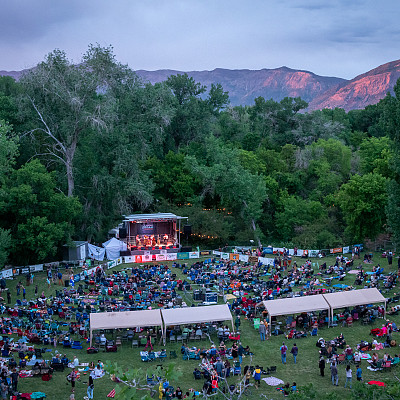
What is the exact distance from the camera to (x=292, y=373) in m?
20.8

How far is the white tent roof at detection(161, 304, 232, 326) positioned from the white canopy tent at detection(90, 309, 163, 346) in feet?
1.46

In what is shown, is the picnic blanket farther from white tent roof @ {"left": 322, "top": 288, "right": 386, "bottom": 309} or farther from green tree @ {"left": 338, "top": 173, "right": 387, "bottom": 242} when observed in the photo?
green tree @ {"left": 338, "top": 173, "right": 387, "bottom": 242}

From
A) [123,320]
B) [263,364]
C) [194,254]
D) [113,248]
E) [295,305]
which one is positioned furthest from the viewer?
[113,248]

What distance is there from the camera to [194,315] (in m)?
24.2

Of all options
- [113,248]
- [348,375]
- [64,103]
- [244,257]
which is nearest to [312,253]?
[244,257]

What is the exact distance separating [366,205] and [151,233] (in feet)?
64.6

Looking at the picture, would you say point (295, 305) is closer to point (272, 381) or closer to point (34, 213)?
point (272, 381)

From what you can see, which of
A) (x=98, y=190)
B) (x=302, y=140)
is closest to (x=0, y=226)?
(x=98, y=190)

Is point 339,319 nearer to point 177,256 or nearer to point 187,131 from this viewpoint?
point 177,256

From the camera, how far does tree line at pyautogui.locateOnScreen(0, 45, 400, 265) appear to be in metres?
41.9

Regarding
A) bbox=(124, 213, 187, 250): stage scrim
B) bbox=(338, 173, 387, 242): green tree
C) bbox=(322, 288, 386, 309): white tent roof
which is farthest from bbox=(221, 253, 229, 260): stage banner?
bbox=(322, 288, 386, 309): white tent roof

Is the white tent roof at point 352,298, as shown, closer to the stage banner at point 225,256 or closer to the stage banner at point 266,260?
the stage banner at point 266,260

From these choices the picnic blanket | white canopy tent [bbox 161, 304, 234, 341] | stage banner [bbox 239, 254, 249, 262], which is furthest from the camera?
stage banner [bbox 239, 254, 249, 262]

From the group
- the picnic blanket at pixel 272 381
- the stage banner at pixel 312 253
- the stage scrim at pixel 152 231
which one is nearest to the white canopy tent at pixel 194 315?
the picnic blanket at pixel 272 381
